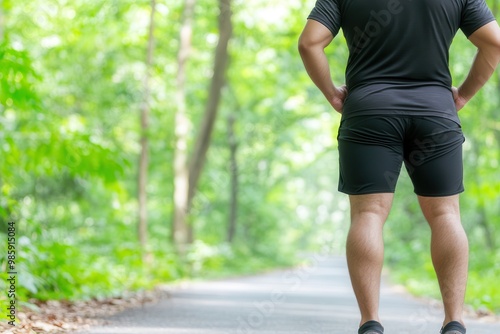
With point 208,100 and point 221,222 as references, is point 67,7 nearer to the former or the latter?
point 208,100

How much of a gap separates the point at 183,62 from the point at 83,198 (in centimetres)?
331

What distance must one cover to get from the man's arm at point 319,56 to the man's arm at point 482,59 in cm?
62

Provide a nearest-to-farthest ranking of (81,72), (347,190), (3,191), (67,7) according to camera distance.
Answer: (347,190), (3,191), (67,7), (81,72)

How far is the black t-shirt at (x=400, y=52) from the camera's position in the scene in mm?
3932

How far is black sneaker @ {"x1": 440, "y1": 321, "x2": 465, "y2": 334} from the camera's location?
3.81 m

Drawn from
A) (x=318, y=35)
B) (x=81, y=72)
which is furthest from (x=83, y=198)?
(x=318, y=35)

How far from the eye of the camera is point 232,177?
29469 mm

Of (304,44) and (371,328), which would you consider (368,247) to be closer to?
(371,328)

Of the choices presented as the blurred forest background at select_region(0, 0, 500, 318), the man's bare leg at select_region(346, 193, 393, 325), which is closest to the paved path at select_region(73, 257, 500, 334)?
the blurred forest background at select_region(0, 0, 500, 318)

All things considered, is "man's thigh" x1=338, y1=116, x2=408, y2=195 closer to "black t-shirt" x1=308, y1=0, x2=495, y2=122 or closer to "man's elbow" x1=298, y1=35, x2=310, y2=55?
"black t-shirt" x1=308, y1=0, x2=495, y2=122

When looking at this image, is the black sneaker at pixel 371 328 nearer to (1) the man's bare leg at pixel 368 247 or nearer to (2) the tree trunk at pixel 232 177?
(1) the man's bare leg at pixel 368 247

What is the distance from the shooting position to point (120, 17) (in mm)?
14391

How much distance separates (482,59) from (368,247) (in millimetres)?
1153

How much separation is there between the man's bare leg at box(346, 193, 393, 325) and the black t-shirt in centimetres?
43
